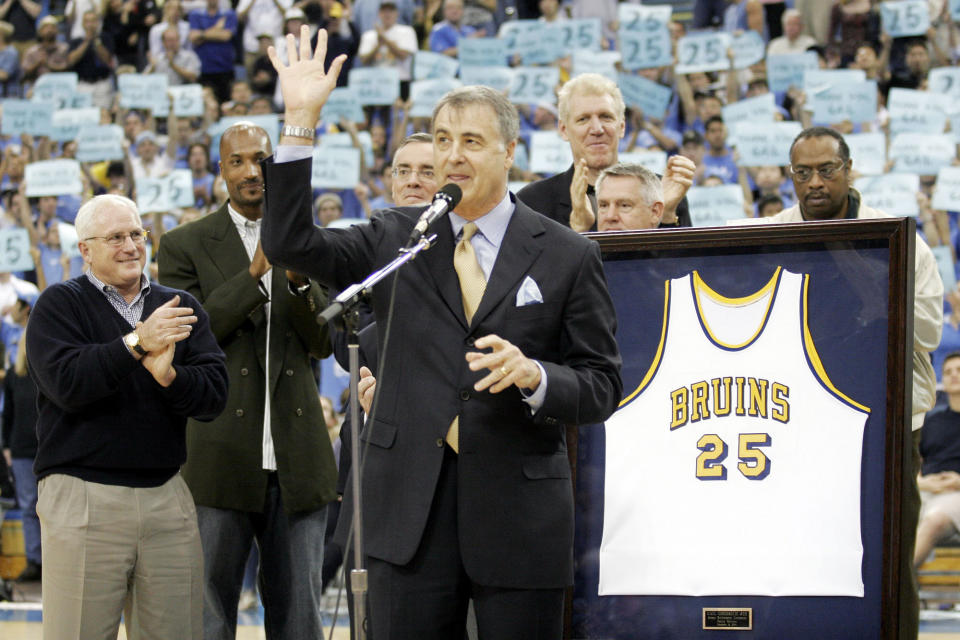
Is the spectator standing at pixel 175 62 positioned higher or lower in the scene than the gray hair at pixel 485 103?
higher

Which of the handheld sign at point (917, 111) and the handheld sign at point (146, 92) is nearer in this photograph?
the handheld sign at point (917, 111)

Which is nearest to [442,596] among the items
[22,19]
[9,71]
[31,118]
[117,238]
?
[117,238]

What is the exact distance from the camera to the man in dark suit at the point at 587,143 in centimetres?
387

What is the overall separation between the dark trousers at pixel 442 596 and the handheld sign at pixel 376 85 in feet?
24.2

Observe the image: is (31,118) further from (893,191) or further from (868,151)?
(893,191)

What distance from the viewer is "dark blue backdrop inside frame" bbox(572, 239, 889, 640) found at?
9.57 ft

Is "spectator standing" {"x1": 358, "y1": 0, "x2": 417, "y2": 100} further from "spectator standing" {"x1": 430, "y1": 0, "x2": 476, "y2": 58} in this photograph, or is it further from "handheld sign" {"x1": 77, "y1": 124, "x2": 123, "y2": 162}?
"handheld sign" {"x1": 77, "y1": 124, "x2": 123, "y2": 162}

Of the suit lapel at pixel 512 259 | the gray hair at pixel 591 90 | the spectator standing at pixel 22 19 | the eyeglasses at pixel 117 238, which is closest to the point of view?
the suit lapel at pixel 512 259

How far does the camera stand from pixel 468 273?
2400mm

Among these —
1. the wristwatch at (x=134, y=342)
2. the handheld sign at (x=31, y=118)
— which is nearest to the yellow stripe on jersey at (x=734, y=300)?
the wristwatch at (x=134, y=342)

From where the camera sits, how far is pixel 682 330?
3074 millimetres

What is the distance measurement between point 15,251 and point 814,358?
289 inches

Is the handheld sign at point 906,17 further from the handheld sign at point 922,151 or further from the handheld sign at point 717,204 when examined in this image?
the handheld sign at point 717,204

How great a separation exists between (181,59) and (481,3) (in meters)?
2.74
